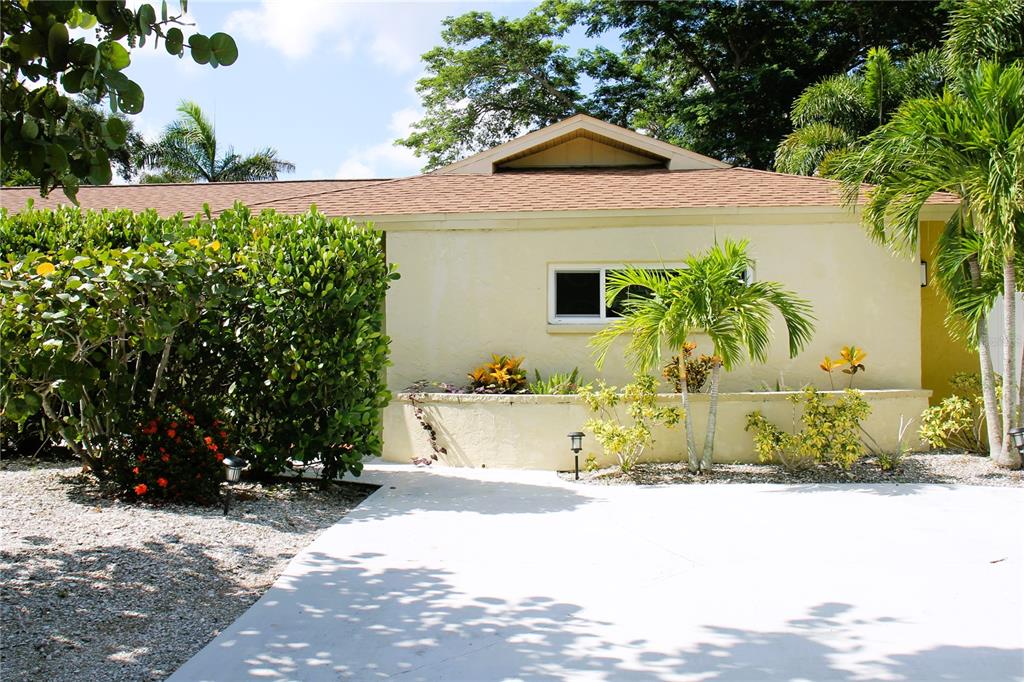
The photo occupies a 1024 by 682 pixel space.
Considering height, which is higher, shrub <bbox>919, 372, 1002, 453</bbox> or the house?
the house

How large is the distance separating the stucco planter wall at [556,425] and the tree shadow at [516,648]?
16.0 ft

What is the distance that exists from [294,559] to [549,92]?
27823 millimetres

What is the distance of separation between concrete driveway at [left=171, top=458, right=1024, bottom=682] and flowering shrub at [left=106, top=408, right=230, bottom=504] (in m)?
1.38

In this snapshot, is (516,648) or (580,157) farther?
(580,157)

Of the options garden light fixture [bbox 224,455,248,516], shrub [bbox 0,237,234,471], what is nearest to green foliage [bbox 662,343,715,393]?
garden light fixture [bbox 224,455,248,516]

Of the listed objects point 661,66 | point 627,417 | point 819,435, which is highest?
point 661,66

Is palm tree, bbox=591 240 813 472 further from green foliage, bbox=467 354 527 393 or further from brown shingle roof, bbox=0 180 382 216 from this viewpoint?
brown shingle roof, bbox=0 180 382 216

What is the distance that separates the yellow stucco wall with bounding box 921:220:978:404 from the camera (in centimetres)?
1186

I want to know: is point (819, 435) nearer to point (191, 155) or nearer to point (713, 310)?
point (713, 310)

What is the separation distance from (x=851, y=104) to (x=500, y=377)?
1590 centimetres

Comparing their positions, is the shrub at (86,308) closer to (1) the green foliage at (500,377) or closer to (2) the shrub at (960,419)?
(1) the green foliage at (500,377)

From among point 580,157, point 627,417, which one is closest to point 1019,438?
point 627,417

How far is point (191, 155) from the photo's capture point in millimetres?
30875

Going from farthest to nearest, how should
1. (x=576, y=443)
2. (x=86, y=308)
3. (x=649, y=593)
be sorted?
(x=576, y=443)
(x=86, y=308)
(x=649, y=593)
